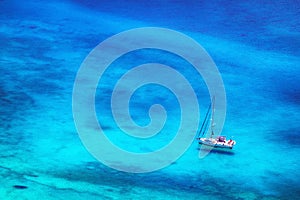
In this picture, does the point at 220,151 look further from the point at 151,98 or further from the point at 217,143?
the point at 151,98

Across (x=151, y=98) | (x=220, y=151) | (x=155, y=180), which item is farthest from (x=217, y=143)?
(x=151, y=98)

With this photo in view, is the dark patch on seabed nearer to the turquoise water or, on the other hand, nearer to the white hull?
the turquoise water

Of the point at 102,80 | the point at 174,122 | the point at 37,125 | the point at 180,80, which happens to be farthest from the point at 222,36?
the point at 37,125

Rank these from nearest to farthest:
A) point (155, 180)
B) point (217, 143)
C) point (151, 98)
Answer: point (155, 180)
point (217, 143)
point (151, 98)

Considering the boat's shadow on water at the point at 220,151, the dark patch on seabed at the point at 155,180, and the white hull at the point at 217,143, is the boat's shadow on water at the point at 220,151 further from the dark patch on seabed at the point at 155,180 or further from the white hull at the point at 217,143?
the dark patch on seabed at the point at 155,180

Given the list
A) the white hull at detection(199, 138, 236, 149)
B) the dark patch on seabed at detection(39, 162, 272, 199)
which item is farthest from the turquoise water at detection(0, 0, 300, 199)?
the white hull at detection(199, 138, 236, 149)

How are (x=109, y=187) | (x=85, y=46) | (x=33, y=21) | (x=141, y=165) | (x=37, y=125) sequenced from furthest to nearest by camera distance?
(x=33, y=21)
(x=85, y=46)
(x=37, y=125)
(x=141, y=165)
(x=109, y=187)

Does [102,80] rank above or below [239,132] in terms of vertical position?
above

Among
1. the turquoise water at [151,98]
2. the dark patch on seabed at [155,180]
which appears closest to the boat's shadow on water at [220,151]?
the turquoise water at [151,98]

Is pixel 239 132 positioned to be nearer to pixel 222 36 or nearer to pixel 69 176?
pixel 69 176
